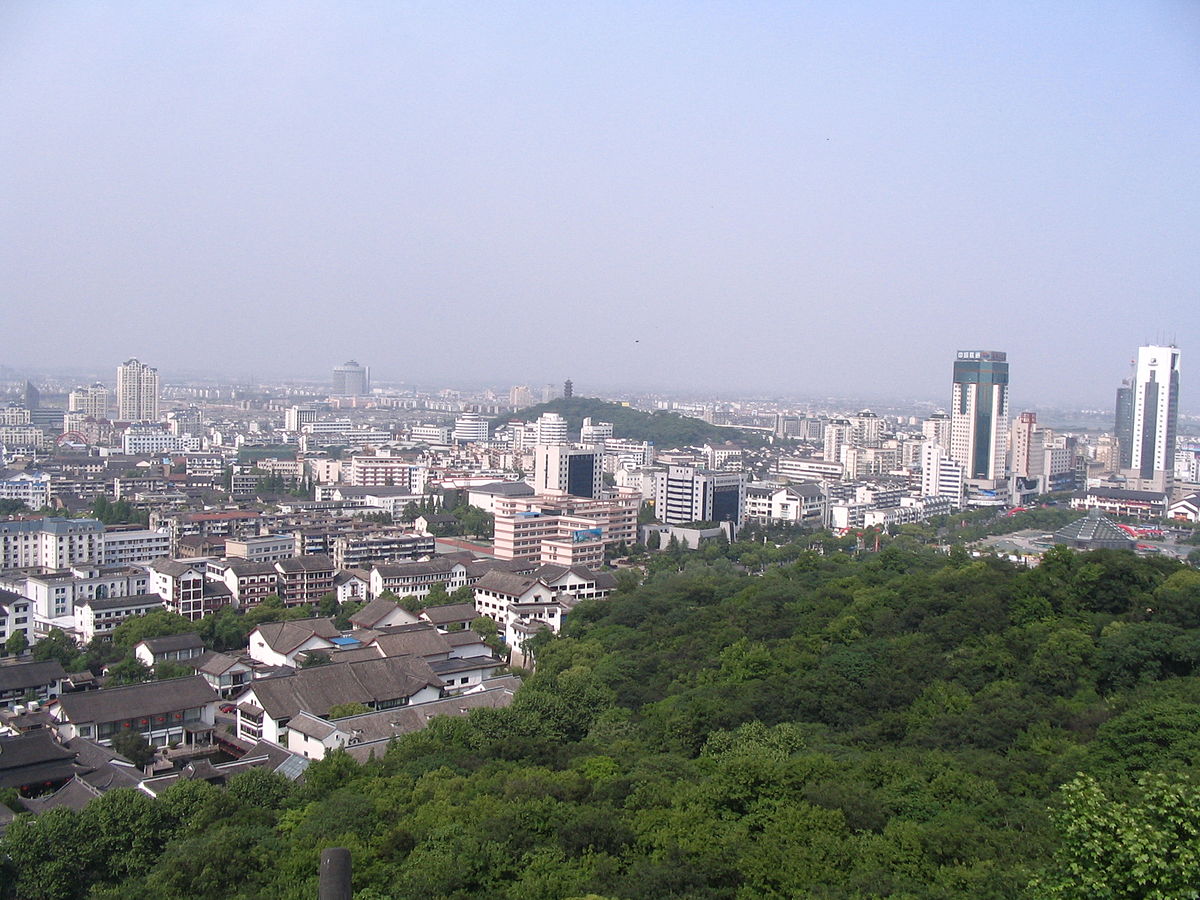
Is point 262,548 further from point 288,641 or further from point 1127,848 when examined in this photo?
point 1127,848

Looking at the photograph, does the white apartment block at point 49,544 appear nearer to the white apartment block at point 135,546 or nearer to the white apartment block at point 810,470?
the white apartment block at point 135,546

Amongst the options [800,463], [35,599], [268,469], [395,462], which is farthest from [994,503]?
[35,599]

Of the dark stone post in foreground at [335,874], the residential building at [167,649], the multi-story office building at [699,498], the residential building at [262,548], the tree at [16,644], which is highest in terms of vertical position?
the dark stone post in foreground at [335,874]

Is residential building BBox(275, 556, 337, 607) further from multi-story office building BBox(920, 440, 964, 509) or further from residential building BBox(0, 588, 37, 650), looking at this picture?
multi-story office building BBox(920, 440, 964, 509)

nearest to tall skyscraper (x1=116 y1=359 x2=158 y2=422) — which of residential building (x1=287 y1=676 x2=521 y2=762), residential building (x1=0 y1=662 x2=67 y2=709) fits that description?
residential building (x1=0 y1=662 x2=67 y2=709)

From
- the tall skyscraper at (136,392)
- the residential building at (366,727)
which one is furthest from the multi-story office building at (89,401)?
the residential building at (366,727)

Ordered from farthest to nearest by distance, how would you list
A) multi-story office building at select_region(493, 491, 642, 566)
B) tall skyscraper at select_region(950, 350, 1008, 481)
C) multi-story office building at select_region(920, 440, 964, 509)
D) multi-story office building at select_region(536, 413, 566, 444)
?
1. multi-story office building at select_region(536, 413, 566, 444)
2. tall skyscraper at select_region(950, 350, 1008, 481)
3. multi-story office building at select_region(920, 440, 964, 509)
4. multi-story office building at select_region(493, 491, 642, 566)

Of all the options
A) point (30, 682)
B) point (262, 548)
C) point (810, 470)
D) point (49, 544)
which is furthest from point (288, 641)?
point (810, 470)
